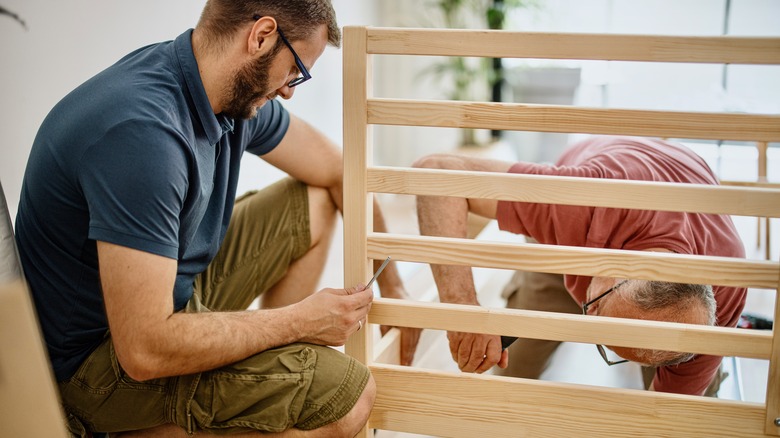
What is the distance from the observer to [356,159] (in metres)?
1.37

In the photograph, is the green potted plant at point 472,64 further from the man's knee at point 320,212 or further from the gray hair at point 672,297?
the gray hair at point 672,297

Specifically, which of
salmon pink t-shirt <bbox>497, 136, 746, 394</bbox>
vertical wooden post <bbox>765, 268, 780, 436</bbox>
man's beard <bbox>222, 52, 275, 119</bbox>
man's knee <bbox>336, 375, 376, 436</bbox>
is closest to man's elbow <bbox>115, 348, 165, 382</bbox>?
man's knee <bbox>336, 375, 376, 436</bbox>

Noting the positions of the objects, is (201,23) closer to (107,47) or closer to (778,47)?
(107,47)

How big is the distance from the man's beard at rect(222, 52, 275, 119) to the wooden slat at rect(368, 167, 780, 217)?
0.24 m

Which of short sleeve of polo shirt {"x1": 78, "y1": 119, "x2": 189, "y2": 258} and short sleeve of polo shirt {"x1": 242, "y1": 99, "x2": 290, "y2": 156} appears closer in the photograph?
short sleeve of polo shirt {"x1": 78, "y1": 119, "x2": 189, "y2": 258}

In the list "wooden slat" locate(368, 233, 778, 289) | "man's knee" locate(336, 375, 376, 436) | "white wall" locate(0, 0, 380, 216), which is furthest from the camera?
"white wall" locate(0, 0, 380, 216)

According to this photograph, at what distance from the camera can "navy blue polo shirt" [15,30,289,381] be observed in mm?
1164

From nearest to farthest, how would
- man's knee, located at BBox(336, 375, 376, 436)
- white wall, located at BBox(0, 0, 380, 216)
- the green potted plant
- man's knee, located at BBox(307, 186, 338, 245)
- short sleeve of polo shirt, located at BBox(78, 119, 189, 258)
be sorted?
1. short sleeve of polo shirt, located at BBox(78, 119, 189, 258)
2. man's knee, located at BBox(336, 375, 376, 436)
3. white wall, located at BBox(0, 0, 380, 216)
4. man's knee, located at BBox(307, 186, 338, 245)
5. the green potted plant

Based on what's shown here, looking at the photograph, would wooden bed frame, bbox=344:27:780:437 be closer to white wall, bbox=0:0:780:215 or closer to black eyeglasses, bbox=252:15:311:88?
black eyeglasses, bbox=252:15:311:88

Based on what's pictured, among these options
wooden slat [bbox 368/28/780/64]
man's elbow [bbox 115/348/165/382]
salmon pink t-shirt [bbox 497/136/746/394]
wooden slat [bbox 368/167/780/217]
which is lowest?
man's elbow [bbox 115/348/165/382]

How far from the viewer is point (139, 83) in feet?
4.12

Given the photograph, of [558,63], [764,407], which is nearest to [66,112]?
[764,407]

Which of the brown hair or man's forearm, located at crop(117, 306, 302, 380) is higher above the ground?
the brown hair

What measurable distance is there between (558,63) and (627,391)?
4.03m
